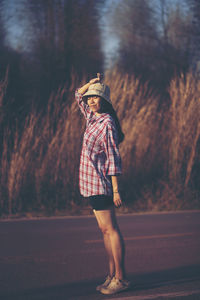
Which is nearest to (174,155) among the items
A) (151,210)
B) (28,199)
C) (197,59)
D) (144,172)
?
(144,172)

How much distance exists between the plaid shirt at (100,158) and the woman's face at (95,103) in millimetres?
158

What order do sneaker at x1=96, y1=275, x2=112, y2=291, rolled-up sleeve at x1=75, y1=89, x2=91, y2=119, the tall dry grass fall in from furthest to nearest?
the tall dry grass → rolled-up sleeve at x1=75, y1=89, x2=91, y2=119 → sneaker at x1=96, y1=275, x2=112, y2=291

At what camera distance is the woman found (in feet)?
15.6

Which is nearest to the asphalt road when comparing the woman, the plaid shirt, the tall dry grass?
the woman

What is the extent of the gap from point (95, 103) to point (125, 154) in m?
6.79

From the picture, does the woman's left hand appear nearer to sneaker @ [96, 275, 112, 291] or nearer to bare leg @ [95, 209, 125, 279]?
bare leg @ [95, 209, 125, 279]

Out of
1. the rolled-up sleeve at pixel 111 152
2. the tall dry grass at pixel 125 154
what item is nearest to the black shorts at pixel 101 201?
the rolled-up sleeve at pixel 111 152

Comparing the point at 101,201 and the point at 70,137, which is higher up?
the point at 70,137

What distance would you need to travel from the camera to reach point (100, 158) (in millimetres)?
4871

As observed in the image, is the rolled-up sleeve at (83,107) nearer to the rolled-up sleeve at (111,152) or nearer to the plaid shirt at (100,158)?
the plaid shirt at (100,158)

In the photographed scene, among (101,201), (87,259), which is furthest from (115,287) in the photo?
(87,259)

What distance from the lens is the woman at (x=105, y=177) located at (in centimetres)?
477

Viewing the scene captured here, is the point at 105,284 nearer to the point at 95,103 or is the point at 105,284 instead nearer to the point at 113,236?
the point at 113,236

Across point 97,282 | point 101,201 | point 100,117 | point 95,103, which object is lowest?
point 97,282
